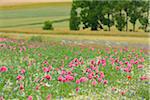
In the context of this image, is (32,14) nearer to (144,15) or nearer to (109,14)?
(109,14)

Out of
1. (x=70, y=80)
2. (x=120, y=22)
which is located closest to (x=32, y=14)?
(x=120, y=22)

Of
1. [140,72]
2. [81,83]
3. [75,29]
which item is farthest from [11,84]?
[75,29]

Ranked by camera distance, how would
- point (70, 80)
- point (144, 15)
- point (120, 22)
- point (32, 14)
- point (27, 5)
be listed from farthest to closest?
1. point (32, 14)
2. point (27, 5)
3. point (120, 22)
4. point (144, 15)
5. point (70, 80)

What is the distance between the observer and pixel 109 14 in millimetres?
37031

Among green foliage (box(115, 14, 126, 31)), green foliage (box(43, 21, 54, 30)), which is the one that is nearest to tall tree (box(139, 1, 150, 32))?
green foliage (box(115, 14, 126, 31))

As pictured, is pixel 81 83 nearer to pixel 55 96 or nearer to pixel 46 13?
pixel 55 96

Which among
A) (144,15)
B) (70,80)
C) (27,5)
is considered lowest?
(144,15)

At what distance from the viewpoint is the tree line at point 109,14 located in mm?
35938

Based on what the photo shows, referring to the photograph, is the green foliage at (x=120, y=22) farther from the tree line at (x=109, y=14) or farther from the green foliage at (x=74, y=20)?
the green foliage at (x=74, y=20)

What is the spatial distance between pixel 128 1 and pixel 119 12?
161cm

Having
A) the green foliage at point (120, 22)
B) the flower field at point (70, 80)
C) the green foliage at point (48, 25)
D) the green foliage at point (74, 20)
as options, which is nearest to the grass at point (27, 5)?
the green foliage at point (74, 20)

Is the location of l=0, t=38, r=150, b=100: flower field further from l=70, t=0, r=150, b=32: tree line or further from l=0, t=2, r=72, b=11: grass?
l=0, t=2, r=72, b=11: grass

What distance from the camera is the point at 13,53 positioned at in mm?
15125

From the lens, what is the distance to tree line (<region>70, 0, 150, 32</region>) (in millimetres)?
35938
